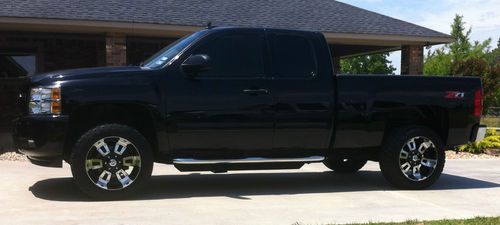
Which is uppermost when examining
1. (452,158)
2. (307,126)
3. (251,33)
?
(251,33)

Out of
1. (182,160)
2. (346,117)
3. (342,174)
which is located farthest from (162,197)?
(342,174)

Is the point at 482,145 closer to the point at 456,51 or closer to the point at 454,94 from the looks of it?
the point at 454,94

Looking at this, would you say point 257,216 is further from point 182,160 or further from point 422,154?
point 422,154

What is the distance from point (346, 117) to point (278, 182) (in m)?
1.48

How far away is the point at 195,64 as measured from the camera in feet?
20.3

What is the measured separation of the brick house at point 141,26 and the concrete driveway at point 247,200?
14.5 feet

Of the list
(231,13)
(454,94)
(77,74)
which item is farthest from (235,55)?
(231,13)

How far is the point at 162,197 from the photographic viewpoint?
6.46m

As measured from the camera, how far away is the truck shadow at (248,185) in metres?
6.66

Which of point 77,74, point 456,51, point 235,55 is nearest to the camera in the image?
point 77,74

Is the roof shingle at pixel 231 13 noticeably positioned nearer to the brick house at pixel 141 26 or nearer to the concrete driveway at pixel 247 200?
the brick house at pixel 141 26

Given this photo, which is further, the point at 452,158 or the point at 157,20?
the point at 157,20

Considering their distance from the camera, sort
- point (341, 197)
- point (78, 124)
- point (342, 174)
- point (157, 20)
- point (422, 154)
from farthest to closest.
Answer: point (157, 20) < point (342, 174) < point (422, 154) < point (341, 197) < point (78, 124)

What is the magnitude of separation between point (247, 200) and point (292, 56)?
1793mm
